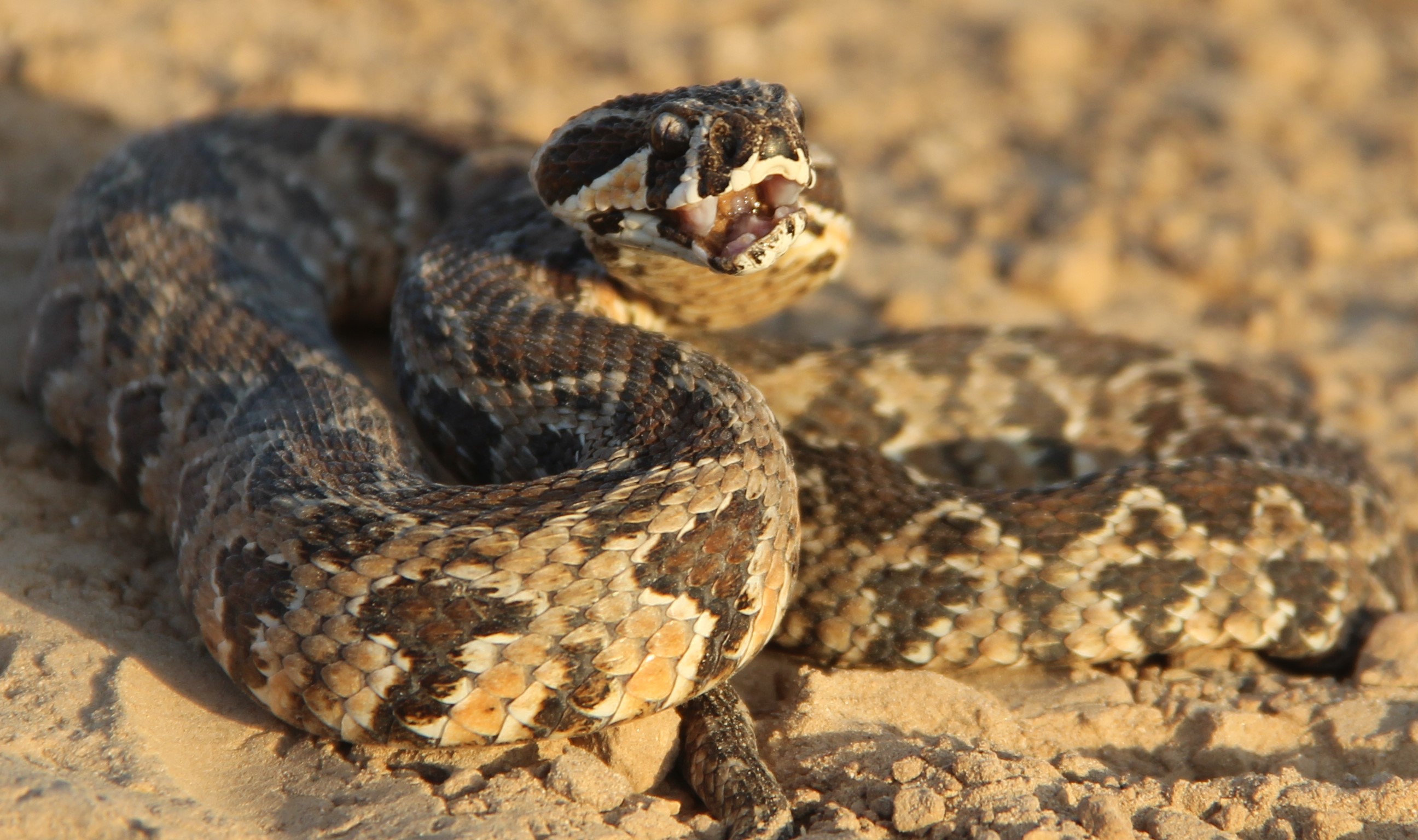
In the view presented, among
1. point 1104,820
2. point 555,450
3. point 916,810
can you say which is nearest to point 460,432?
point 555,450

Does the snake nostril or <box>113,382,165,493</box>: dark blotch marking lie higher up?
the snake nostril

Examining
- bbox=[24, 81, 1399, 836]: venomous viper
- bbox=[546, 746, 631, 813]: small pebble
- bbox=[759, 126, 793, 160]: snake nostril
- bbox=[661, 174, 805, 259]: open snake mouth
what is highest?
bbox=[759, 126, 793, 160]: snake nostril

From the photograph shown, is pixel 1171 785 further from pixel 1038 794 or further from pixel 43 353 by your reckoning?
pixel 43 353

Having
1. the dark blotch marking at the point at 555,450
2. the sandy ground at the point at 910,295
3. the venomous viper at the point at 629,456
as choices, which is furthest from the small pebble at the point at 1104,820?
the dark blotch marking at the point at 555,450

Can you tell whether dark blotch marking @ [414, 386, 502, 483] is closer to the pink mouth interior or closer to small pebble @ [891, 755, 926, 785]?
the pink mouth interior

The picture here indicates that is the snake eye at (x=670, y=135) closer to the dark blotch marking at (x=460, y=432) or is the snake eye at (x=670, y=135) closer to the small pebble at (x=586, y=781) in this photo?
the dark blotch marking at (x=460, y=432)

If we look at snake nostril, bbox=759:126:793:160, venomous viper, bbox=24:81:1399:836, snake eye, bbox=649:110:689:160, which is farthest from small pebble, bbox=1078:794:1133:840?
snake eye, bbox=649:110:689:160

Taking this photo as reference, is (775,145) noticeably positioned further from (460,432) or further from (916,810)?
(916,810)

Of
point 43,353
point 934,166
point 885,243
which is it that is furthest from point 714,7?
point 43,353
